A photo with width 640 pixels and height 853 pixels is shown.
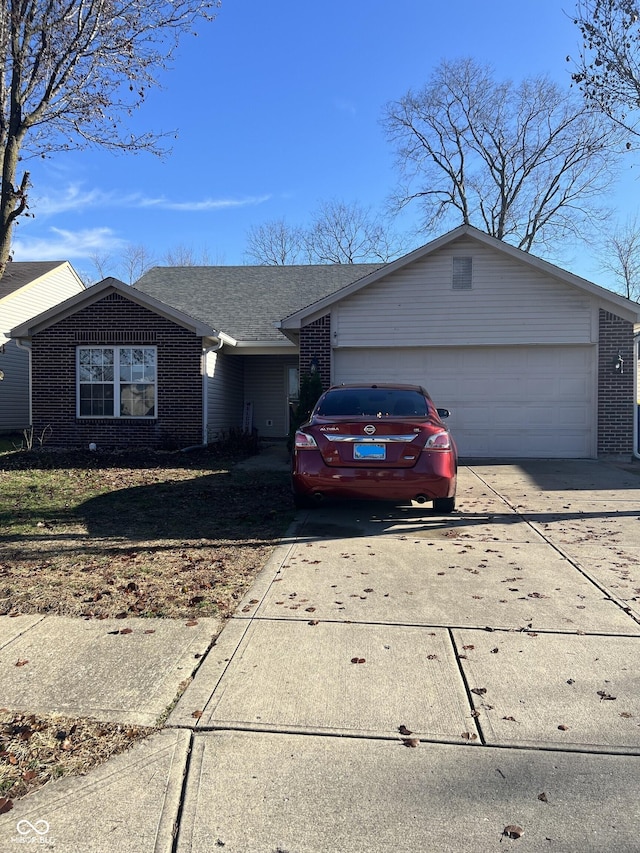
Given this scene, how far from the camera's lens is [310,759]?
269 cm

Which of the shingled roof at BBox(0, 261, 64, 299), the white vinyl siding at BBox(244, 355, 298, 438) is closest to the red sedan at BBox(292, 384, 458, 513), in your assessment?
the white vinyl siding at BBox(244, 355, 298, 438)

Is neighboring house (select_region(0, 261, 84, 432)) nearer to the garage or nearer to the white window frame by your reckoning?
the white window frame

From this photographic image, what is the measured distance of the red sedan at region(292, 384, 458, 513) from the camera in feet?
21.5

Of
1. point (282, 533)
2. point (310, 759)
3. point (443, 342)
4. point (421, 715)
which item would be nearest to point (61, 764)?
point (310, 759)

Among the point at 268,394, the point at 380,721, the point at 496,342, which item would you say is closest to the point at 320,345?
the point at 496,342

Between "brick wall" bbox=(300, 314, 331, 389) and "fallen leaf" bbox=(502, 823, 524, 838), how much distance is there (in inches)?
434

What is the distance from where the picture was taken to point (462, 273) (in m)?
12.7

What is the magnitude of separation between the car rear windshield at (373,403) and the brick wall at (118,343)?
7315mm

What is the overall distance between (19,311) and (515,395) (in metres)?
16.6

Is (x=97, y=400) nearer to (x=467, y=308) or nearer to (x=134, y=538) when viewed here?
(x=467, y=308)

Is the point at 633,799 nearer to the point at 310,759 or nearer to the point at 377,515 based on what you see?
the point at 310,759

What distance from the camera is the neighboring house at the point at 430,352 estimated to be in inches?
489

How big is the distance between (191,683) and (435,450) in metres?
3.96

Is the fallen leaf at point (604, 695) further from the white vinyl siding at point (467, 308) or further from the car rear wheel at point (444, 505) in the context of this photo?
Result: the white vinyl siding at point (467, 308)
